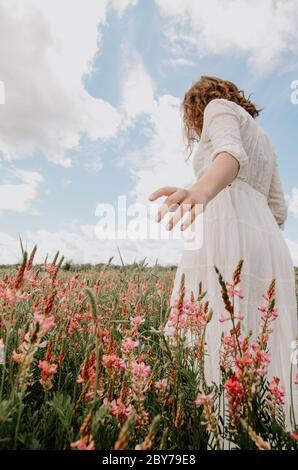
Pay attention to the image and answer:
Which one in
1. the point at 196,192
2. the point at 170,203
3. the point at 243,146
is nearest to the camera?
the point at 170,203

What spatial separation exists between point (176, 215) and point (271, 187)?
6.61 feet

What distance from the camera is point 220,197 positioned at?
2.85 metres

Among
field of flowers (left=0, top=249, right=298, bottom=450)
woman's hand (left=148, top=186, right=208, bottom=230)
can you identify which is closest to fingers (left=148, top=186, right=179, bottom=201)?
woman's hand (left=148, top=186, right=208, bottom=230)

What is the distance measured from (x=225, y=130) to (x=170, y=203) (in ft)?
3.55

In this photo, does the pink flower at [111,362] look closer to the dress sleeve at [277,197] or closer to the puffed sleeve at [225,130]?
the puffed sleeve at [225,130]

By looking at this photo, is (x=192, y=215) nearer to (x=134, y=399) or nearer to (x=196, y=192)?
(x=196, y=192)

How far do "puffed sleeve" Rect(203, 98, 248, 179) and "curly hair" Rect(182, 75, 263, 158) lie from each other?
1.65ft

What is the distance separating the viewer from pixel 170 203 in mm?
1676

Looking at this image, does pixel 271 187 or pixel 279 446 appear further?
pixel 271 187

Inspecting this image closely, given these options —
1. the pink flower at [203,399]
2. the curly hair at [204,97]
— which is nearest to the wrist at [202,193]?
the pink flower at [203,399]

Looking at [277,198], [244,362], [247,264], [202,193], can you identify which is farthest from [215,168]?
[277,198]

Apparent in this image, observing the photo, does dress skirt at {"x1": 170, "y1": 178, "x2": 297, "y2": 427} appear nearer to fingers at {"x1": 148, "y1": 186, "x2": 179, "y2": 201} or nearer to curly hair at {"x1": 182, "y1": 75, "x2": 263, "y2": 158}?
curly hair at {"x1": 182, "y1": 75, "x2": 263, "y2": 158}

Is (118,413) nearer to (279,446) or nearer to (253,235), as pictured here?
(279,446)
